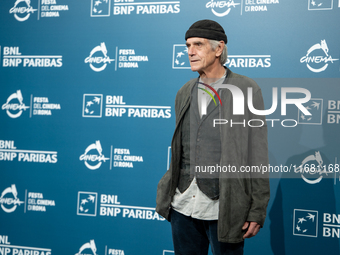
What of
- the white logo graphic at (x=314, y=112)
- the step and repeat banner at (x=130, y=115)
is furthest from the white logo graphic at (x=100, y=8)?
the white logo graphic at (x=314, y=112)

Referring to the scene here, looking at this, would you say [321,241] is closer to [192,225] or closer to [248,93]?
[192,225]

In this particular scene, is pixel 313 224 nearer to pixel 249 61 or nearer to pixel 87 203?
pixel 249 61

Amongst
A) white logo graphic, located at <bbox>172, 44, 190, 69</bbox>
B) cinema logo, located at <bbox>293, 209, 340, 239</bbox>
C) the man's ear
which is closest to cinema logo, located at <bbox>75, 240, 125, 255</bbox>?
cinema logo, located at <bbox>293, 209, 340, 239</bbox>

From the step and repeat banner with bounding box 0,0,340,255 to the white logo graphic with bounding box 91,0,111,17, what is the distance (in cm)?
1

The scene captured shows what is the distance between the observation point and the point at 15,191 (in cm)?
320

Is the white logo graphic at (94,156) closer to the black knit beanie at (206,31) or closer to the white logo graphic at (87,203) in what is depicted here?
the white logo graphic at (87,203)

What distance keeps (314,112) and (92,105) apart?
1793 mm

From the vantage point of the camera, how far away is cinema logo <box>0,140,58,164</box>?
3.10 m

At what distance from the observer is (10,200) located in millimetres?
3217

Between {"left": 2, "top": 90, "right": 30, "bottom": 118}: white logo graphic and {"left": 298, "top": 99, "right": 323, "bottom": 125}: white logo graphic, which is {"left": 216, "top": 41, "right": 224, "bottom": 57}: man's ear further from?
{"left": 2, "top": 90, "right": 30, "bottom": 118}: white logo graphic

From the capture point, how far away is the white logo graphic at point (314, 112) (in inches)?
99.0

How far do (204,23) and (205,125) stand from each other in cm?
54

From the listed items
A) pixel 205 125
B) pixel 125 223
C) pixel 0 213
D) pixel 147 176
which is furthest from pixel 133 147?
pixel 0 213

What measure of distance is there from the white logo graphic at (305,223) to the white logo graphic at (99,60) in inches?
76.3
